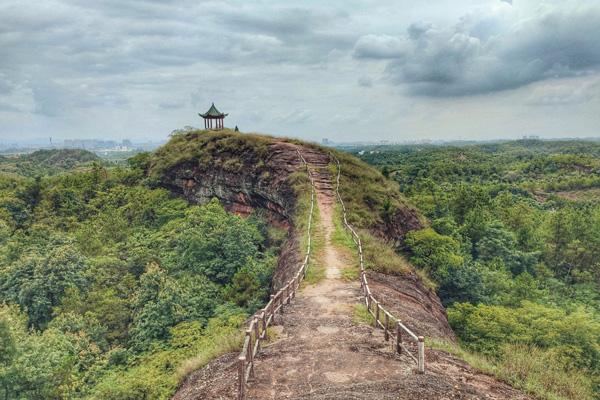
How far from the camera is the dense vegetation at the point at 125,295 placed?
18.6m

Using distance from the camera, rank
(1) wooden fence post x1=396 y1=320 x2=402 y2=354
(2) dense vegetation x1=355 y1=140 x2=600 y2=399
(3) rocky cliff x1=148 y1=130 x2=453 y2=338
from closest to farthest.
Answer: (1) wooden fence post x1=396 y1=320 x2=402 y2=354, (2) dense vegetation x1=355 y1=140 x2=600 y2=399, (3) rocky cliff x1=148 y1=130 x2=453 y2=338

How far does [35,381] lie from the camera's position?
1892 cm

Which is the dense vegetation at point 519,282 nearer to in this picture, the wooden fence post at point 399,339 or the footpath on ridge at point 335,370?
the footpath on ridge at point 335,370

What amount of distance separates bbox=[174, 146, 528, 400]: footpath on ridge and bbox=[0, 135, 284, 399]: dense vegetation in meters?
1.96

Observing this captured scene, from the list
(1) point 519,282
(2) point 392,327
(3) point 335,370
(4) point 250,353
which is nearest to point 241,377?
(4) point 250,353

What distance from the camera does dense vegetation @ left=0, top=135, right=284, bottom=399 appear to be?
18578mm

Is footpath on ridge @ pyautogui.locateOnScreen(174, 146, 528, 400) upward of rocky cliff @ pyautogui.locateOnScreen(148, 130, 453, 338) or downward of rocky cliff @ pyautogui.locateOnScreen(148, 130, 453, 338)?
downward

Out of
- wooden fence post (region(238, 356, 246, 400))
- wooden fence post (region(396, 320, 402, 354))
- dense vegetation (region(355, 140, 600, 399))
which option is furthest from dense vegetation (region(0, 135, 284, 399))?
dense vegetation (region(355, 140, 600, 399))

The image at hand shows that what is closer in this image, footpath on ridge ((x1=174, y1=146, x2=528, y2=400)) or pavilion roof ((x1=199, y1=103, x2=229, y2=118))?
footpath on ridge ((x1=174, y1=146, x2=528, y2=400))

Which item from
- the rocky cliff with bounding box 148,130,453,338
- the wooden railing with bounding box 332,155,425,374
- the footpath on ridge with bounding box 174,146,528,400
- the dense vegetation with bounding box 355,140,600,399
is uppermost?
the rocky cliff with bounding box 148,130,453,338

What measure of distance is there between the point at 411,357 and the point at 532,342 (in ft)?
41.7

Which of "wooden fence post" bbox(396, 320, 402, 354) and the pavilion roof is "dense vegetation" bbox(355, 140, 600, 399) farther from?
the pavilion roof

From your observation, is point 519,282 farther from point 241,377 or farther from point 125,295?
point 125,295

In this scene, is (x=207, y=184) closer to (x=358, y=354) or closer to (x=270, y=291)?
(x=270, y=291)
